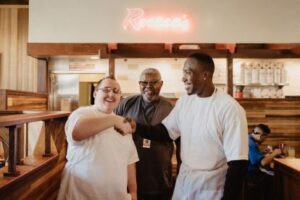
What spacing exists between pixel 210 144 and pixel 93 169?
658 mm

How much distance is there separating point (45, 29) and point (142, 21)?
1.95m

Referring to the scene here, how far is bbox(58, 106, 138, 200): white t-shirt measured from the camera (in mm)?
1717

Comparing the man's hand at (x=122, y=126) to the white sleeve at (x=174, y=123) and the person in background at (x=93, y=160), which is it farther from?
the white sleeve at (x=174, y=123)

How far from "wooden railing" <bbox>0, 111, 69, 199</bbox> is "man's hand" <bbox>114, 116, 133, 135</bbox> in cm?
45

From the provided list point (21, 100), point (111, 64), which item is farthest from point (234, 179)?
point (111, 64)

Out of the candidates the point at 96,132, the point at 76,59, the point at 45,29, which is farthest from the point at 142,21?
the point at 96,132

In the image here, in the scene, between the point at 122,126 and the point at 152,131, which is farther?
the point at 152,131

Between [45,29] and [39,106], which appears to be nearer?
[39,106]

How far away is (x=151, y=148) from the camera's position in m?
2.57

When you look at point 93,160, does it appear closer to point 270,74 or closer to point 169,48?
point 169,48

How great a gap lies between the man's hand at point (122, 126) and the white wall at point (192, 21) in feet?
15.2

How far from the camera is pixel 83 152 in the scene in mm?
1725

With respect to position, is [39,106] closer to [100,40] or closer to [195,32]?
[100,40]

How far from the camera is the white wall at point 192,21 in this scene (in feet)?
20.7
